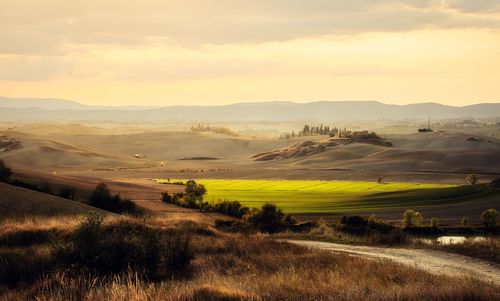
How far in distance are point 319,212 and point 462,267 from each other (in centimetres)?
4328

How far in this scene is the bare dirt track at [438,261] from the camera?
66.2 feet

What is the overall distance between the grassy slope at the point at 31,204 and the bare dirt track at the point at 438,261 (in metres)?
19.2

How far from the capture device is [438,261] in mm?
23453

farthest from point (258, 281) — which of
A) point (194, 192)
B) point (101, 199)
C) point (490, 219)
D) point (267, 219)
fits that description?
point (194, 192)

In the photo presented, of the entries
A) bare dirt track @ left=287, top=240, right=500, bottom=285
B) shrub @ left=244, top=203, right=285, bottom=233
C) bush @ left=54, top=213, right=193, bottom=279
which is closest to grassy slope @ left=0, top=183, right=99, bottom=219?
shrub @ left=244, top=203, right=285, bottom=233

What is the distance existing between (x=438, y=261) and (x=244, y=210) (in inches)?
1460

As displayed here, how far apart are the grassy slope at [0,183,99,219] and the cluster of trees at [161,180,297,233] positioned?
12.0 metres

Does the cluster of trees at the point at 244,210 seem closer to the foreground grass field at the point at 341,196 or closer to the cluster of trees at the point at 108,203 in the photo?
the foreground grass field at the point at 341,196

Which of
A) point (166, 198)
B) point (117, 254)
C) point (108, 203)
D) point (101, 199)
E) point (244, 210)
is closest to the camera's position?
point (117, 254)

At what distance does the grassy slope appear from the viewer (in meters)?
36.6

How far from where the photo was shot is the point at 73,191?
58000 millimetres

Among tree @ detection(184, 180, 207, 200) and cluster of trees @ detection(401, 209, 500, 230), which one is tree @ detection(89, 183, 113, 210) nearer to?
tree @ detection(184, 180, 207, 200)

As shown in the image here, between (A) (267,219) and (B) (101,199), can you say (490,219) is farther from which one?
(B) (101,199)

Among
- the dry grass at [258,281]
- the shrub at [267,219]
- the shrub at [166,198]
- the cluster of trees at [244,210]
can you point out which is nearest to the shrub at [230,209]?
the cluster of trees at [244,210]
